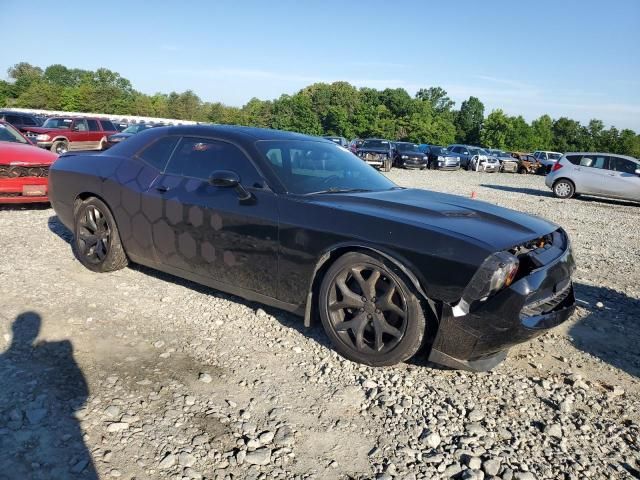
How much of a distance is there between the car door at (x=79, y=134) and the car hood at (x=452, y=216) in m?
21.2

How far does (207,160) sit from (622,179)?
49.9 feet

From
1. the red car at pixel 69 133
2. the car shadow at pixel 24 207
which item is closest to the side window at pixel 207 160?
the car shadow at pixel 24 207

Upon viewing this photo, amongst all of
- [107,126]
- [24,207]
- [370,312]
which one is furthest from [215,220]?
[107,126]

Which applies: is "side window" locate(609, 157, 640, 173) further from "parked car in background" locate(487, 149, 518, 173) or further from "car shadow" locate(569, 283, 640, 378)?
"parked car in background" locate(487, 149, 518, 173)

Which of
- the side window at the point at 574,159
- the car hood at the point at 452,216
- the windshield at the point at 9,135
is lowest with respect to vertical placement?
the windshield at the point at 9,135

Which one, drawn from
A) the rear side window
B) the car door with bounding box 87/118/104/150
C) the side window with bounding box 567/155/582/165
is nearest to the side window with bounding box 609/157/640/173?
the side window with bounding box 567/155/582/165

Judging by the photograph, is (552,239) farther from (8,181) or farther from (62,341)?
(8,181)

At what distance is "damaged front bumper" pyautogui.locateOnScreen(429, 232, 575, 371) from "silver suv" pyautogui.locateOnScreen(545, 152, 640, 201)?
14.6 metres

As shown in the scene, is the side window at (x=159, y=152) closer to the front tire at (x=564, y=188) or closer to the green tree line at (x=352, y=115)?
the front tire at (x=564, y=188)

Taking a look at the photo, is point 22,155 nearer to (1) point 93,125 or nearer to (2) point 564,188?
(2) point 564,188

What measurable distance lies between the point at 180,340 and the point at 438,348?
5.97ft

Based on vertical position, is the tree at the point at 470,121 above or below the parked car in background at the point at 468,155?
above

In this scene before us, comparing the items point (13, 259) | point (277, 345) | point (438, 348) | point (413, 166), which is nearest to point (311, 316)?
point (277, 345)

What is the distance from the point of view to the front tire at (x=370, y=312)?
121 inches
